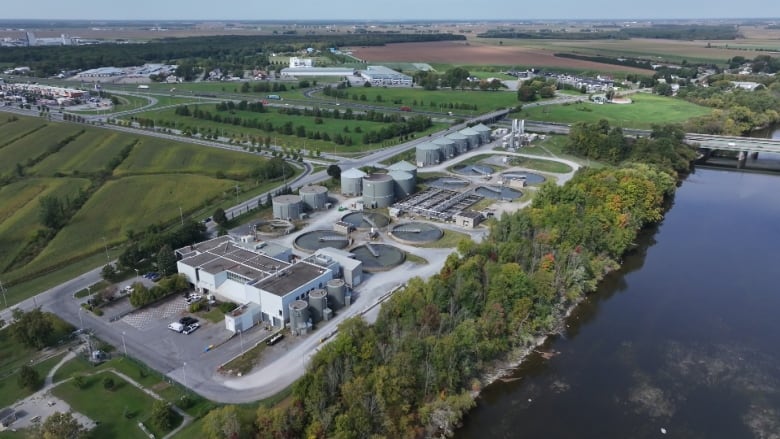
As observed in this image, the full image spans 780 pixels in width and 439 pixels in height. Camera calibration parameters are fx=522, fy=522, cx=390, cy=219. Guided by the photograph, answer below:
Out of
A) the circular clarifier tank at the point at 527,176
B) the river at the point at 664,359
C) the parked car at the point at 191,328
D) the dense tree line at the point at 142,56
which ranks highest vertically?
the dense tree line at the point at 142,56

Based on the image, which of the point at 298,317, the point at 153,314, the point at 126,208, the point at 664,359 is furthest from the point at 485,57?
the point at 153,314

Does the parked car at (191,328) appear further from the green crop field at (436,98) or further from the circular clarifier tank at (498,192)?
the green crop field at (436,98)

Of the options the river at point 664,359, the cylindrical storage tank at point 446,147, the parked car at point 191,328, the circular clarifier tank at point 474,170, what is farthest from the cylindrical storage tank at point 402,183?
the parked car at point 191,328

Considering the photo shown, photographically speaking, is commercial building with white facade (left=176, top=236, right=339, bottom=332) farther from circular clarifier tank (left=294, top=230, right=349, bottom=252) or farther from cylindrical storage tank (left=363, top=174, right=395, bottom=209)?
cylindrical storage tank (left=363, top=174, right=395, bottom=209)

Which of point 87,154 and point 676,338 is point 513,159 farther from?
point 87,154

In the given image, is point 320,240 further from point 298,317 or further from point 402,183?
point 298,317

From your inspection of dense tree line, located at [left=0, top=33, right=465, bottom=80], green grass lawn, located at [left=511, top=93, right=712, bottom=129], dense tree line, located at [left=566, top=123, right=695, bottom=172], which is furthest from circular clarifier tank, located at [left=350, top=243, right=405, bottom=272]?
dense tree line, located at [left=0, top=33, right=465, bottom=80]
